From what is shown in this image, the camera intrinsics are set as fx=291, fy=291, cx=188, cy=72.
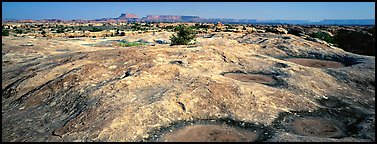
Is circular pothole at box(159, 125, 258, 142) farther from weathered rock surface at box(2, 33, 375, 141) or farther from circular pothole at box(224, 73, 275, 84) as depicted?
circular pothole at box(224, 73, 275, 84)

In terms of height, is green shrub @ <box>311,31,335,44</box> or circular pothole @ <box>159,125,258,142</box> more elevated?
green shrub @ <box>311,31,335,44</box>

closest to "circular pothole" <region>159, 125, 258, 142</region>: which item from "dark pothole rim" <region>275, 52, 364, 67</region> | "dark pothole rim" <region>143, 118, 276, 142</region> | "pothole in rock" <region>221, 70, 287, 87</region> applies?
"dark pothole rim" <region>143, 118, 276, 142</region>

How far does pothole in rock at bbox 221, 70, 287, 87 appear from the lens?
14318mm

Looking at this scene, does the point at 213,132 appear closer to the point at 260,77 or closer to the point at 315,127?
the point at 315,127

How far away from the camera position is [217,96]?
11.7m

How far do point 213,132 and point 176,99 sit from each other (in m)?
2.54

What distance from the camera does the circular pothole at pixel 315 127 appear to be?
9.27 metres

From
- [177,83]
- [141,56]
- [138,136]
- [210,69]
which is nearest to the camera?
[138,136]

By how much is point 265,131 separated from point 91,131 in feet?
18.2

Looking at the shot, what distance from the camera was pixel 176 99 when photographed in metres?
11.2

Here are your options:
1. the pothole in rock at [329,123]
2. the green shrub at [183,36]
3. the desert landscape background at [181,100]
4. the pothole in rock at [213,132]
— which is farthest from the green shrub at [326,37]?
the pothole in rock at [213,132]

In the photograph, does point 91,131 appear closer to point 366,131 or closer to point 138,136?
point 138,136

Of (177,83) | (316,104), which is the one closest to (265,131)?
(316,104)

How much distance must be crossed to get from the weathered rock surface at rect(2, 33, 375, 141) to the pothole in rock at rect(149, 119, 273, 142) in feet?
0.20
